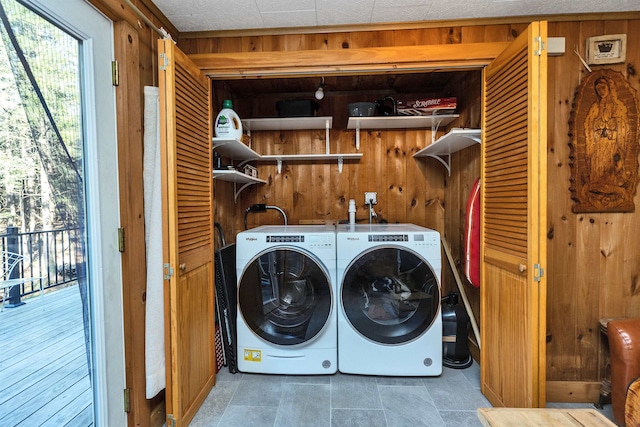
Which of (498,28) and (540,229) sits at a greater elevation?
(498,28)

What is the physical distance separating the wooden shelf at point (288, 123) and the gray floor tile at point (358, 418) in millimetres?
2127

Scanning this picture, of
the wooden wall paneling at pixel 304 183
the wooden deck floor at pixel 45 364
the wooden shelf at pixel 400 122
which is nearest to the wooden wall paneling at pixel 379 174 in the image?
the wooden shelf at pixel 400 122

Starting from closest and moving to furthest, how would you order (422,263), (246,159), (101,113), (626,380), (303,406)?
(101,113), (626,380), (303,406), (422,263), (246,159)

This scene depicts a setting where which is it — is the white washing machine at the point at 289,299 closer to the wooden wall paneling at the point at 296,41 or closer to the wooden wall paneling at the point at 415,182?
the wooden wall paneling at the point at 415,182

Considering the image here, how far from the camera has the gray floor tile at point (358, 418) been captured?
157cm

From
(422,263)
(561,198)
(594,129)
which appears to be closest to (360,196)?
(422,263)

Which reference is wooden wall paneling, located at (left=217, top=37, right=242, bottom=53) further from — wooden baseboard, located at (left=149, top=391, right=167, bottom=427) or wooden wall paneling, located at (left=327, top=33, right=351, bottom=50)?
wooden baseboard, located at (left=149, top=391, right=167, bottom=427)

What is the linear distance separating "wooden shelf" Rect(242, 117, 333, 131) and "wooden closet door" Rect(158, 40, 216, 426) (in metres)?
0.69

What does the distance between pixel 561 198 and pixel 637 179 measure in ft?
1.38

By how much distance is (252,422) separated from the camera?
1.59 meters

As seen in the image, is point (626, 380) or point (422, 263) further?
point (422, 263)

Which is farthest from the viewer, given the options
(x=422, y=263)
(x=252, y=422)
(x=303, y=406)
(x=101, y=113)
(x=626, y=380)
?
(x=422, y=263)

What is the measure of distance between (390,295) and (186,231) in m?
1.33

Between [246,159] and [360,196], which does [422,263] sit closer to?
[360,196]
